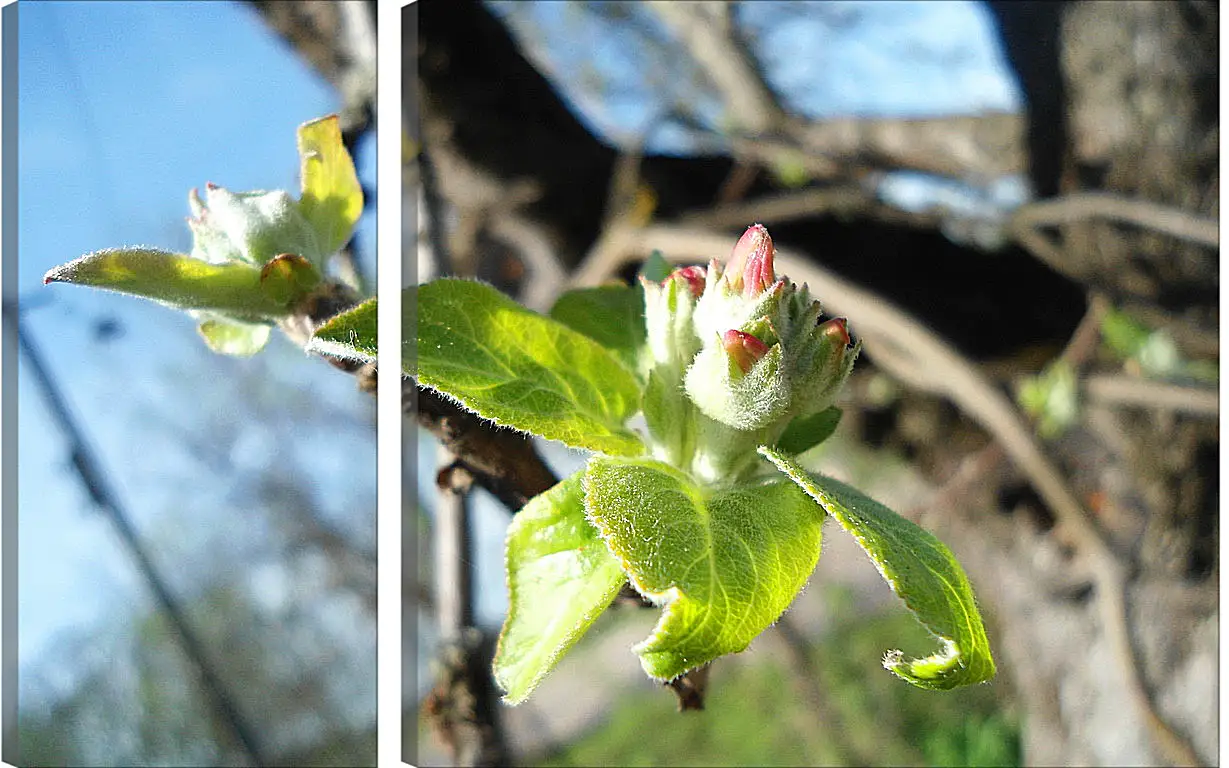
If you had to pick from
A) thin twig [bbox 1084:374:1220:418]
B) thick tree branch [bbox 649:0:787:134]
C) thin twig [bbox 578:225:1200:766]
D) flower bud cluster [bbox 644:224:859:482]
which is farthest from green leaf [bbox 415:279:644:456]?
thick tree branch [bbox 649:0:787:134]

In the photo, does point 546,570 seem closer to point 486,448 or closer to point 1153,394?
point 486,448

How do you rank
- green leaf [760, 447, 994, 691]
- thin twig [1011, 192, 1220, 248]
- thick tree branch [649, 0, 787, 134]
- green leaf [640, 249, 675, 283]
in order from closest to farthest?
green leaf [760, 447, 994, 691], green leaf [640, 249, 675, 283], thin twig [1011, 192, 1220, 248], thick tree branch [649, 0, 787, 134]

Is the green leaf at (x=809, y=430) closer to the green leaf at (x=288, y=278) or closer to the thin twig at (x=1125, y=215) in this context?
the green leaf at (x=288, y=278)

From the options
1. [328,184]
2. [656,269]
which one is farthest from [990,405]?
[328,184]

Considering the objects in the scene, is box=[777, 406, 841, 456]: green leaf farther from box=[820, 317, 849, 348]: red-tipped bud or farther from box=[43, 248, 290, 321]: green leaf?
box=[43, 248, 290, 321]: green leaf

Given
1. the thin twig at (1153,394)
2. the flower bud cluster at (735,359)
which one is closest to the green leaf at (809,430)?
the flower bud cluster at (735,359)

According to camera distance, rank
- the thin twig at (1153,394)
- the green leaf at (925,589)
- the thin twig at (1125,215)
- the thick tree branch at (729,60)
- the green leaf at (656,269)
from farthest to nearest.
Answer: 1. the thick tree branch at (729,60)
2. the thin twig at (1153,394)
3. the thin twig at (1125,215)
4. the green leaf at (656,269)
5. the green leaf at (925,589)

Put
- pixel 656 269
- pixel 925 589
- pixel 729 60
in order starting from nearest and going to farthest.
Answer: pixel 925 589, pixel 656 269, pixel 729 60
